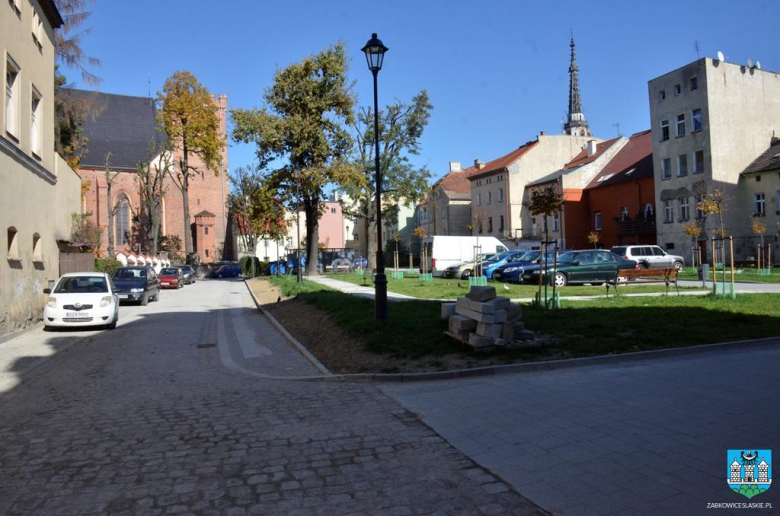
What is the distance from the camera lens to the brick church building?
63.0 meters

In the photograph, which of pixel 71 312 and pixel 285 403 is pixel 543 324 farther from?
pixel 71 312

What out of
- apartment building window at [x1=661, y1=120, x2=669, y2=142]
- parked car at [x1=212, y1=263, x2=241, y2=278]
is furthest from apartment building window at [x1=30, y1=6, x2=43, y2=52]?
parked car at [x1=212, y1=263, x2=241, y2=278]

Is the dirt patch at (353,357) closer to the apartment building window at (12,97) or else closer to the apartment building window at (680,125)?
the apartment building window at (12,97)

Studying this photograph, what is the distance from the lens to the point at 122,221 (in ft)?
209

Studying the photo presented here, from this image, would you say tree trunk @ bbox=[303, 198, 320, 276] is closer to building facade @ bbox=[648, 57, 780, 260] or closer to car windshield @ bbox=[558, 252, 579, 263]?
car windshield @ bbox=[558, 252, 579, 263]

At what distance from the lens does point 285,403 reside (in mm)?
6945

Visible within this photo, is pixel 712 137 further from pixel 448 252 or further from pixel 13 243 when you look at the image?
pixel 13 243

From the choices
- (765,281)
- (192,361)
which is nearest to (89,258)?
(192,361)

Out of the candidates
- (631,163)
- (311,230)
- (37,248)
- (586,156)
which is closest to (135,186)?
(311,230)

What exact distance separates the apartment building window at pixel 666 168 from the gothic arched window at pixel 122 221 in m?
53.3

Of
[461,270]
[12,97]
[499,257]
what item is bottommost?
[461,270]

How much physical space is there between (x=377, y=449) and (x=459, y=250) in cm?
2833

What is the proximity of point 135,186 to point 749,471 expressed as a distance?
224 ft

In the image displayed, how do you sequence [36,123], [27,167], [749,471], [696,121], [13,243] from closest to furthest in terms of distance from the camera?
[749,471]
[13,243]
[27,167]
[36,123]
[696,121]
